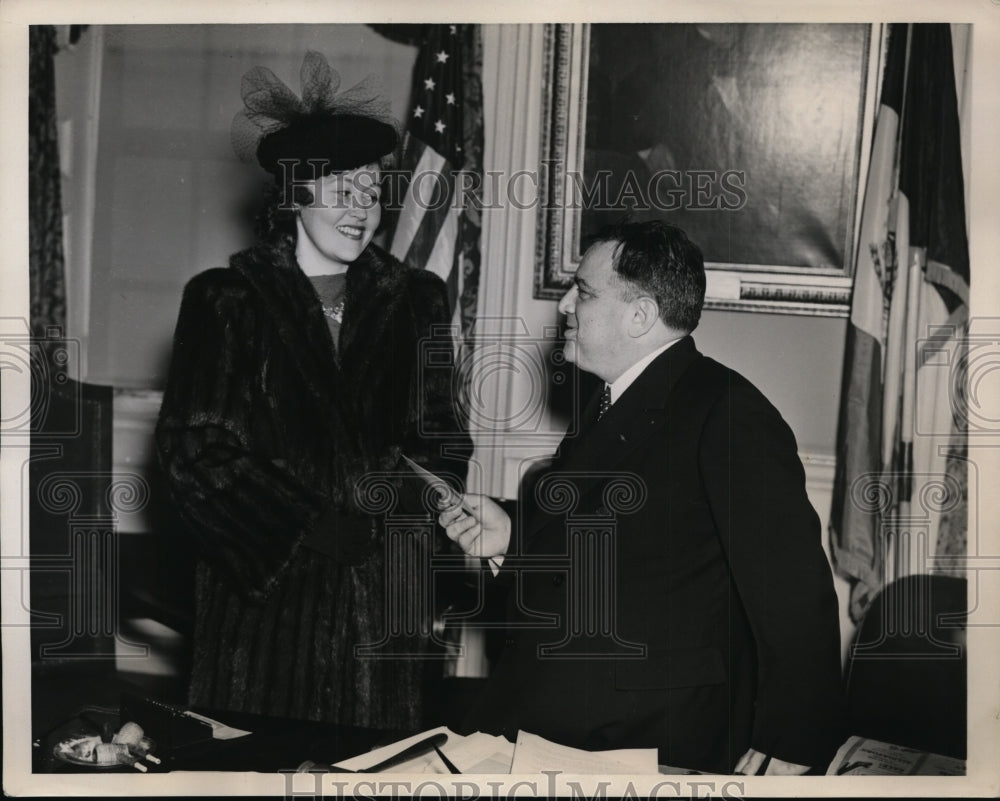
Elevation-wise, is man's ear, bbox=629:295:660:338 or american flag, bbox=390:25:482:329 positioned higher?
american flag, bbox=390:25:482:329

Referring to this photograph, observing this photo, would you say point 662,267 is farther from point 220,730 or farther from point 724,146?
point 220,730

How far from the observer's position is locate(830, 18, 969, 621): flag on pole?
9.65 ft

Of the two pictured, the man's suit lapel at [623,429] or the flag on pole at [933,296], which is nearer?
the man's suit lapel at [623,429]

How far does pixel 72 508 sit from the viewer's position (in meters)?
3.00

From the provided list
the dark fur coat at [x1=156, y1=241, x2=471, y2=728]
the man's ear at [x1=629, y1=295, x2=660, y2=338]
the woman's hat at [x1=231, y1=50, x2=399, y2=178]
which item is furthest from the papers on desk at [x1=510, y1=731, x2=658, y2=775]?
the woman's hat at [x1=231, y1=50, x2=399, y2=178]

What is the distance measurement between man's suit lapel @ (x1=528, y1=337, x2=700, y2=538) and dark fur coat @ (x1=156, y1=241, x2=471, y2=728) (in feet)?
0.98

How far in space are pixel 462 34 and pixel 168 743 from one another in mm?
2261

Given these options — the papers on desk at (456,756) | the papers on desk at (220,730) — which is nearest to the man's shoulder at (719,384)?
the papers on desk at (456,756)

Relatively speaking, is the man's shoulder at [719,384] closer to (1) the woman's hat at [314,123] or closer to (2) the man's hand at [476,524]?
(2) the man's hand at [476,524]

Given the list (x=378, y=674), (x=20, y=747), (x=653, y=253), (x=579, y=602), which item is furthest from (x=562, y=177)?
(x=20, y=747)

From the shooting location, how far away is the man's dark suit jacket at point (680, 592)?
109 inches

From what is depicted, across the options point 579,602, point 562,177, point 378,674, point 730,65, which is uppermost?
point 730,65

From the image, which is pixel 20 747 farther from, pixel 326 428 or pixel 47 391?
pixel 326 428

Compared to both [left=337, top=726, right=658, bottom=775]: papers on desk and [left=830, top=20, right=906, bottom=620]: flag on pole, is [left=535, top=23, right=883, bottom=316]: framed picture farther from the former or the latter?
[left=337, top=726, right=658, bottom=775]: papers on desk
